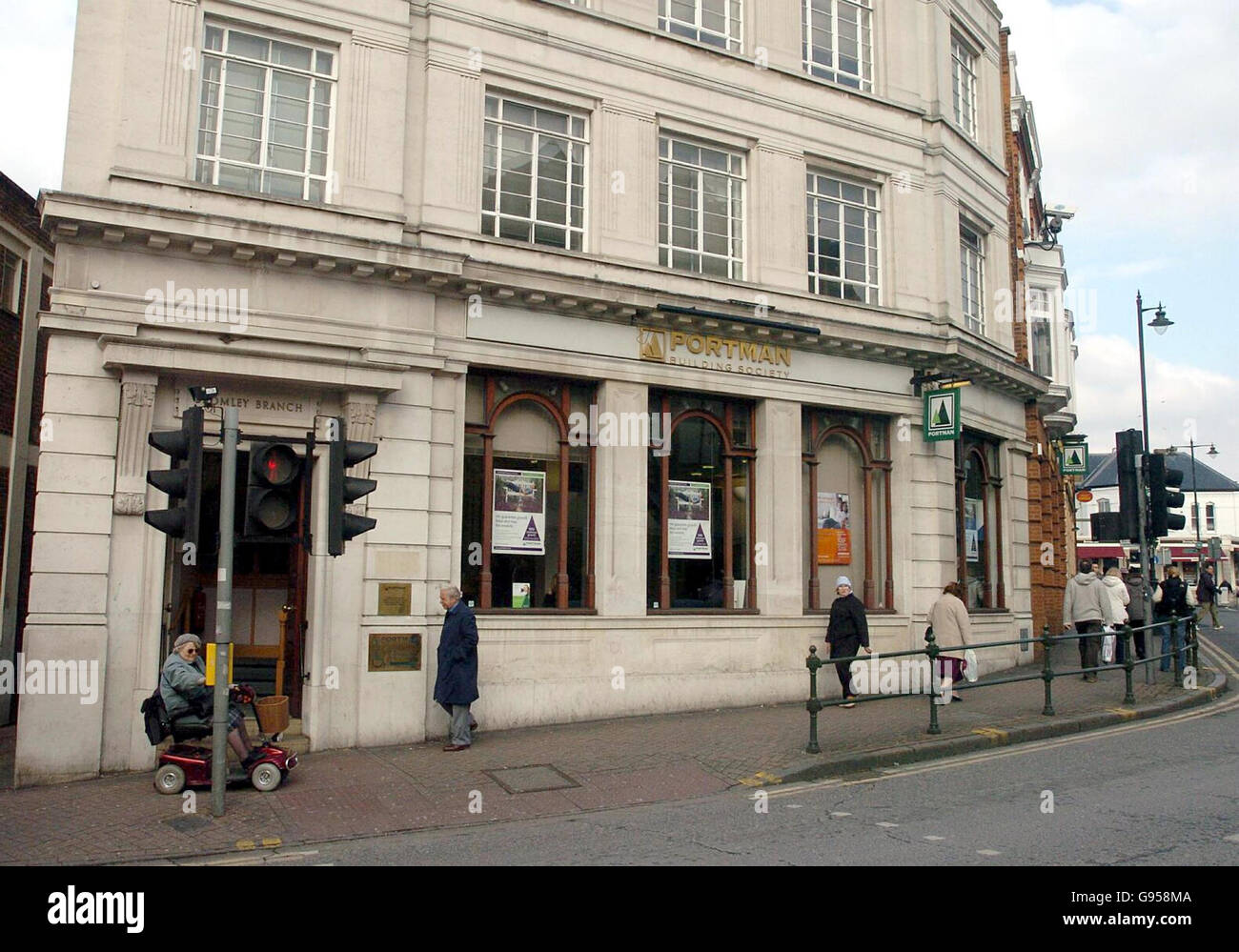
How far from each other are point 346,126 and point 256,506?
6158 mm

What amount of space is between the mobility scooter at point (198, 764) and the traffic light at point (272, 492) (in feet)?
6.12

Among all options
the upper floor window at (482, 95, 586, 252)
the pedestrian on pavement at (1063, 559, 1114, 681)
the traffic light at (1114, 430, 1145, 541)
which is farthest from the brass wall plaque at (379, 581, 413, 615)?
the traffic light at (1114, 430, 1145, 541)

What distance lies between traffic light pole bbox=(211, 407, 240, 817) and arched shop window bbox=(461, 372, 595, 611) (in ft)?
14.9

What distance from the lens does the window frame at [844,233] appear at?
16.4 meters

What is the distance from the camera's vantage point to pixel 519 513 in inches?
531

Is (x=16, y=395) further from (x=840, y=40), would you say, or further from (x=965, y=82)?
(x=965, y=82)

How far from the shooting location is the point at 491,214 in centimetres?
1362

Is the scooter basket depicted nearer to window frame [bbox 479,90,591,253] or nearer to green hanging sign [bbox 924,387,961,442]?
window frame [bbox 479,90,591,253]

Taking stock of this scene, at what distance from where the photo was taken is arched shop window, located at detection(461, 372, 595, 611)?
1316cm
